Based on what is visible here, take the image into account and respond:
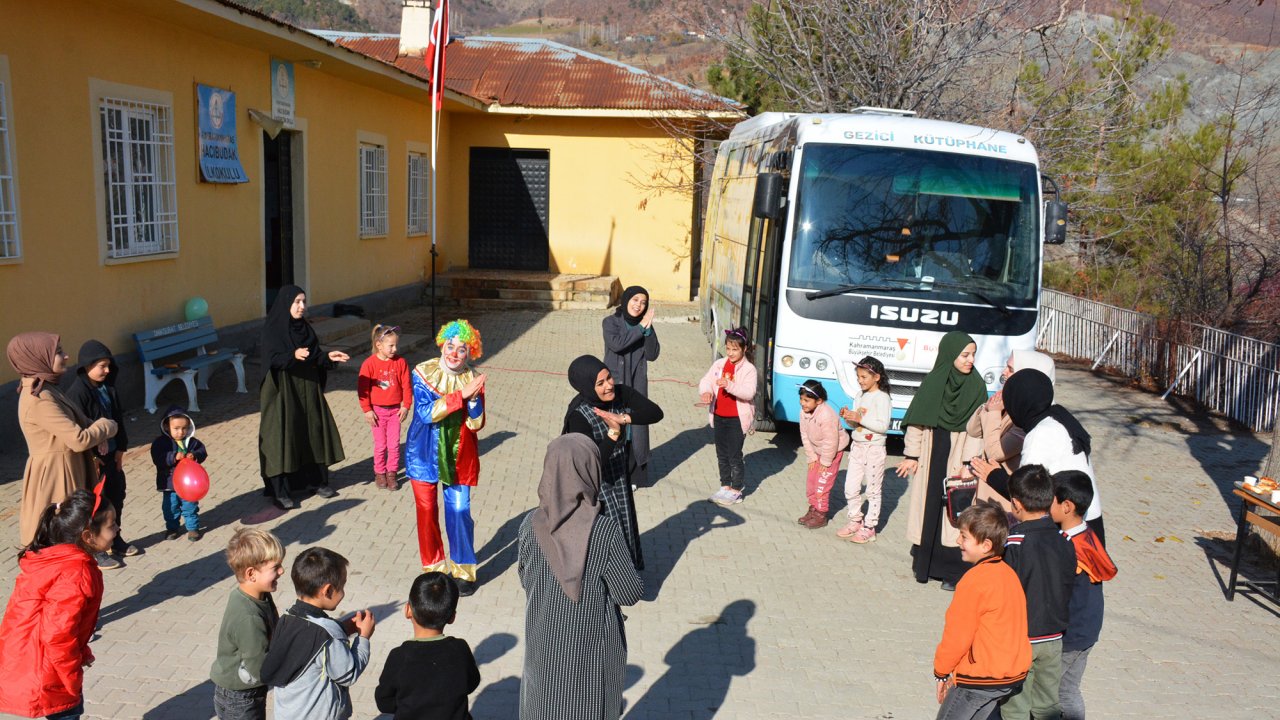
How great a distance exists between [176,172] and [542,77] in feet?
38.7

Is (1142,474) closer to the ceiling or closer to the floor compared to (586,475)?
closer to the floor

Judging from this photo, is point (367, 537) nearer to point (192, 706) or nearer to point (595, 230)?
point (192, 706)

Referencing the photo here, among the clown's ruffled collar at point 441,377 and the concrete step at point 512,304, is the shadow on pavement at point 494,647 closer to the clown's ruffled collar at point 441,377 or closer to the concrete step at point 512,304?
the clown's ruffled collar at point 441,377

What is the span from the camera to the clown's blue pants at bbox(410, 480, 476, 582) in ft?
19.4

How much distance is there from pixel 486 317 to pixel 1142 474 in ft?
38.2

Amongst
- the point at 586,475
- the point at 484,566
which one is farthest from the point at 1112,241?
the point at 586,475

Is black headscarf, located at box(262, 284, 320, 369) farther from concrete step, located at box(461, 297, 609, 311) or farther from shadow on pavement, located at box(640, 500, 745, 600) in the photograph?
concrete step, located at box(461, 297, 609, 311)

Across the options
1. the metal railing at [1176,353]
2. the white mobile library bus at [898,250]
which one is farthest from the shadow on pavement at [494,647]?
the metal railing at [1176,353]

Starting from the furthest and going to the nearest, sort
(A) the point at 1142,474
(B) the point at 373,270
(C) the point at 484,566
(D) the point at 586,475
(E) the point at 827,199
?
(B) the point at 373,270 → (A) the point at 1142,474 → (E) the point at 827,199 → (C) the point at 484,566 → (D) the point at 586,475

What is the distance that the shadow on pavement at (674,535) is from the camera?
261 inches

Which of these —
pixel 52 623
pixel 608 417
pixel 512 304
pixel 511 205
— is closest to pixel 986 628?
pixel 608 417

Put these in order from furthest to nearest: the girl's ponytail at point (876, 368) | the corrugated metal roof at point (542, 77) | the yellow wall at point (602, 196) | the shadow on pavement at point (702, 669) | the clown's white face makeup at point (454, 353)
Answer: the yellow wall at point (602, 196), the corrugated metal roof at point (542, 77), the girl's ponytail at point (876, 368), the clown's white face makeup at point (454, 353), the shadow on pavement at point (702, 669)

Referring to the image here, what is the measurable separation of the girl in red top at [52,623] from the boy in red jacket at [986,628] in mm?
3377

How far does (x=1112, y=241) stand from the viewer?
20.1m
